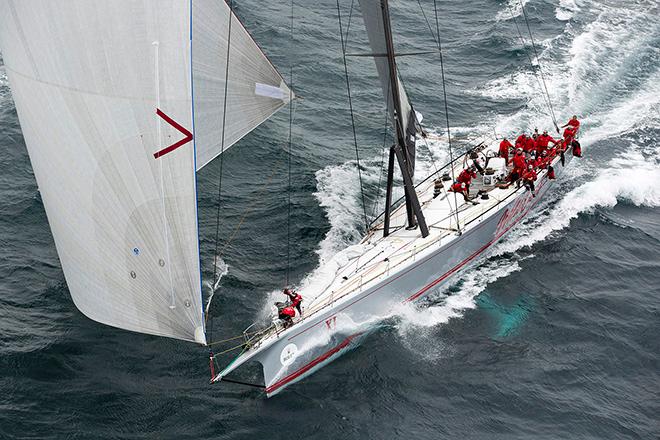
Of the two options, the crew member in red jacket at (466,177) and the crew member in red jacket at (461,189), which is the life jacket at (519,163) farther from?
the crew member in red jacket at (461,189)

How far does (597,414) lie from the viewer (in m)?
17.4

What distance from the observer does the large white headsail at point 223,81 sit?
15.3 meters

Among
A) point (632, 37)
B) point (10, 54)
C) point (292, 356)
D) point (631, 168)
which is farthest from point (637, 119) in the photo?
point (10, 54)

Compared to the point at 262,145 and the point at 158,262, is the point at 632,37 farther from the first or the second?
the point at 158,262

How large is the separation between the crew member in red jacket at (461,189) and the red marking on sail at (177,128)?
10660mm

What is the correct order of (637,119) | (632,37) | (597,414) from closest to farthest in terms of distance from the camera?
(597,414) → (637,119) → (632,37)

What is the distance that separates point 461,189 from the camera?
76.0 feet

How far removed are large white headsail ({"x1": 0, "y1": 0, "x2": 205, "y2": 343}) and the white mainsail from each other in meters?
0.02

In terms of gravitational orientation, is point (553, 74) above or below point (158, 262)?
below

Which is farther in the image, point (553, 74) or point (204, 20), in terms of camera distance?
point (553, 74)

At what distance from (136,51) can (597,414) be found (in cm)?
1191

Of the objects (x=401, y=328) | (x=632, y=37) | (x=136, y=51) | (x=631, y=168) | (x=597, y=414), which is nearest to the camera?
(x=136, y=51)

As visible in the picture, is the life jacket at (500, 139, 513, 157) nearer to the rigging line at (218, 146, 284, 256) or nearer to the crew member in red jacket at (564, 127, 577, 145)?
the crew member in red jacket at (564, 127, 577, 145)

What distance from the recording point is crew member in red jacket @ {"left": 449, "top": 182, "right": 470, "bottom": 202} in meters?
23.0
